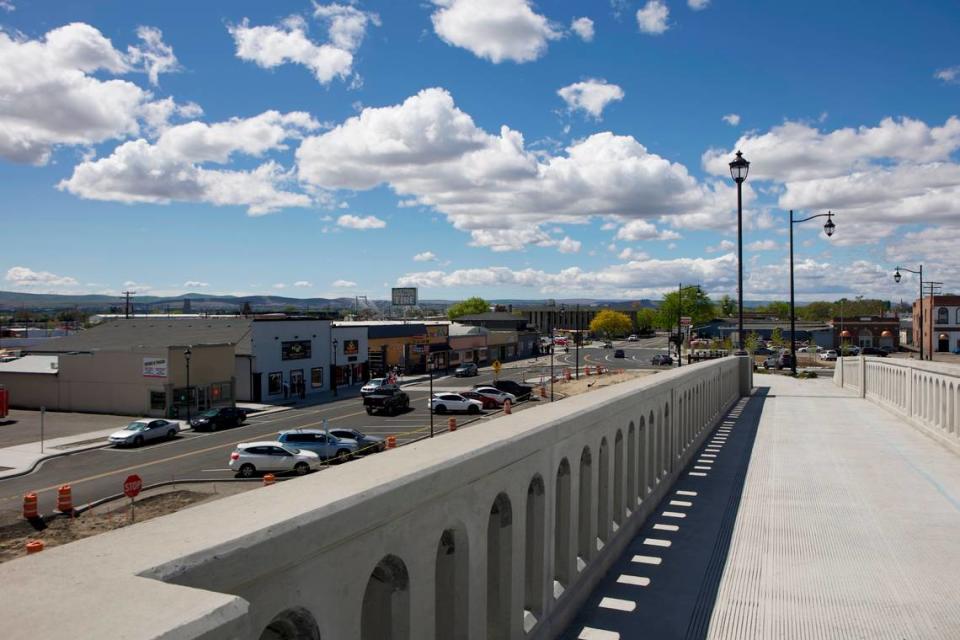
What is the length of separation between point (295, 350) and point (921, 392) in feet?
145

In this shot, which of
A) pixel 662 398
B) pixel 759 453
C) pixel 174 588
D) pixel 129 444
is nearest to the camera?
pixel 174 588

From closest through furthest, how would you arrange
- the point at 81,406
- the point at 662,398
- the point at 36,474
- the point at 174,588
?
1. the point at 174,588
2. the point at 662,398
3. the point at 36,474
4. the point at 81,406

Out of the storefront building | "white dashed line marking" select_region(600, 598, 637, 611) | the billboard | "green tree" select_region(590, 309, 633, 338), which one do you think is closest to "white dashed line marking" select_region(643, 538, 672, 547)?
"white dashed line marking" select_region(600, 598, 637, 611)

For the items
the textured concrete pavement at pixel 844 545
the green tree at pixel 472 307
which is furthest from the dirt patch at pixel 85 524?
the green tree at pixel 472 307

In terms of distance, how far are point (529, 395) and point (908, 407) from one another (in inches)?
1133

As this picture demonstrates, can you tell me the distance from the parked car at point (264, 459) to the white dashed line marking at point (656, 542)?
736 inches

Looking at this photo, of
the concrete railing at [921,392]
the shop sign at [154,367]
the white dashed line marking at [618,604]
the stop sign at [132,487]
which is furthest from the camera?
the shop sign at [154,367]

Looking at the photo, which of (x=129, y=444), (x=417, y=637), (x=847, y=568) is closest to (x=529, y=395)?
(x=129, y=444)

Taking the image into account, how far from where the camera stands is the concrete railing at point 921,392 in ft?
50.3

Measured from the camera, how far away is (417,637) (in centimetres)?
367

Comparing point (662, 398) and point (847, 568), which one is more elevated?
point (662, 398)

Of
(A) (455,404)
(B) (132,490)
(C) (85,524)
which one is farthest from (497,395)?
(C) (85,524)

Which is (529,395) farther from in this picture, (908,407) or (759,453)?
(759,453)

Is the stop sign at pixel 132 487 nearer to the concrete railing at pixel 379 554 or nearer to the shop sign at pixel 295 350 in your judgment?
the concrete railing at pixel 379 554
